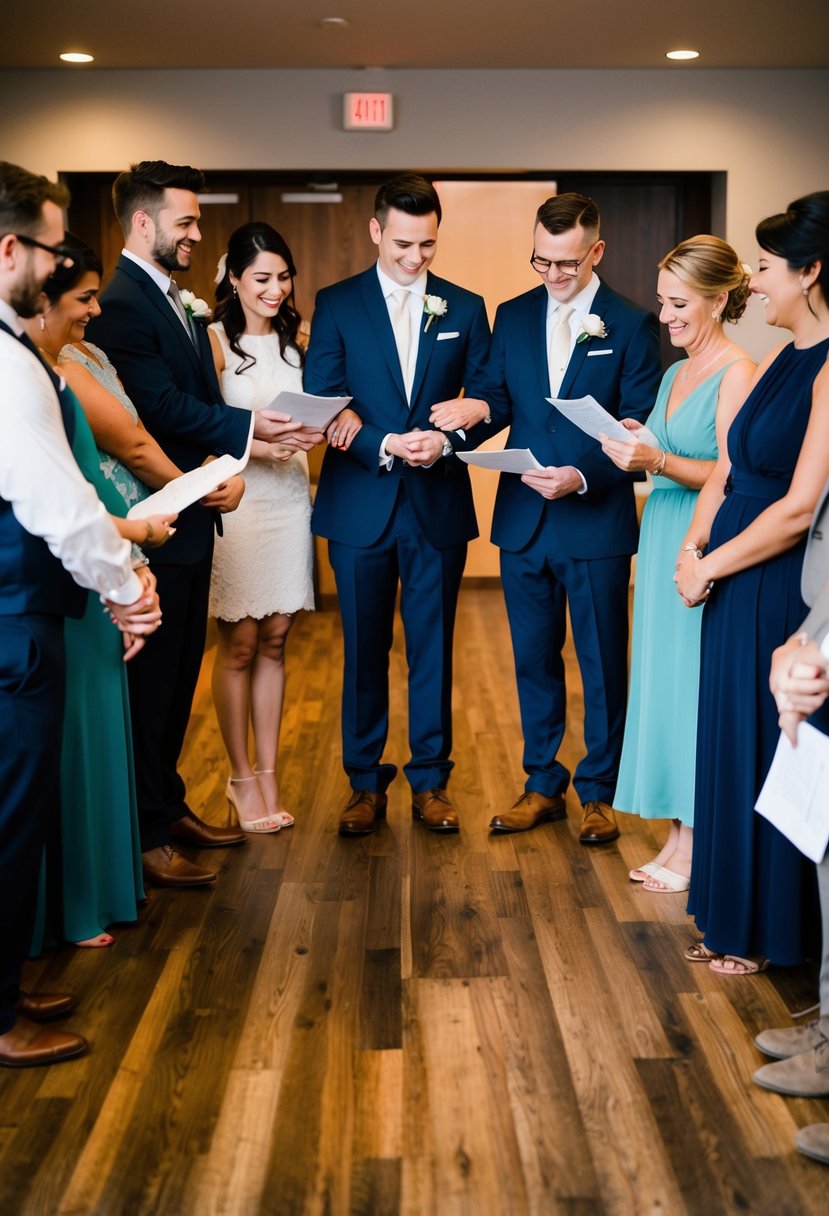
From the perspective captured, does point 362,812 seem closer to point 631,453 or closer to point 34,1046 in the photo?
point 631,453

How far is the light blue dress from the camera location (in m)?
3.33

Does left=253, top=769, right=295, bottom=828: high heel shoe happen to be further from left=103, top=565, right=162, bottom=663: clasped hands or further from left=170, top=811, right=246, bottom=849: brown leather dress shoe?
left=103, top=565, right=162, bottom=663: clasped hands

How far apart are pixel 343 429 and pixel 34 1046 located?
6.31ft

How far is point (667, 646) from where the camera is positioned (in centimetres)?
338

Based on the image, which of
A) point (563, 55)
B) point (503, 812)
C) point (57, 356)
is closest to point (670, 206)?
point (563, 55)

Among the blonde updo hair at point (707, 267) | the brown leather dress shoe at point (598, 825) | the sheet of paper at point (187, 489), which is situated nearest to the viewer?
A: the sheet of paper at point (187, 489)

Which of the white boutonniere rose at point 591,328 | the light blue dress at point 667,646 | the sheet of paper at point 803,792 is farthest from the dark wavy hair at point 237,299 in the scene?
the sheet of paper at point 803,792

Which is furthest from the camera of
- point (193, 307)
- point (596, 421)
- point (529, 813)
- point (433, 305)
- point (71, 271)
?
point (529, 813)

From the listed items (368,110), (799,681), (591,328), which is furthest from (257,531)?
(368,110)

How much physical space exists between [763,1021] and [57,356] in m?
2.19

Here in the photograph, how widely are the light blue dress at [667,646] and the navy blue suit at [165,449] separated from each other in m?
1.16

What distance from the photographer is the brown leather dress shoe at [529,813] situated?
3.90 m

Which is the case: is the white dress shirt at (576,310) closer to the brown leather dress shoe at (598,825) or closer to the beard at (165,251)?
the brown leather dress shoe at (598,825)

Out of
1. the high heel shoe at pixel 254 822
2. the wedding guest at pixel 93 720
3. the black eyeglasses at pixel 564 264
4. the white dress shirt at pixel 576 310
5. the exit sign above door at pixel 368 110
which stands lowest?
the high heel shoe at pixel 254 822
